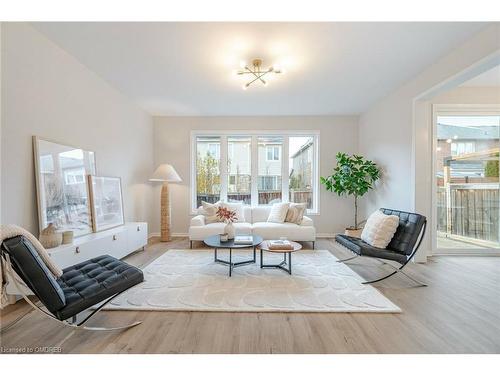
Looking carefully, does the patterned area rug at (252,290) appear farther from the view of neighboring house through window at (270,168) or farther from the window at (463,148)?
the window at (463,148)

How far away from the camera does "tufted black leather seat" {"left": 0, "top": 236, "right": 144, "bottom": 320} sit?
1.56 m

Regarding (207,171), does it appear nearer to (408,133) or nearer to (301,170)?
(301,170)

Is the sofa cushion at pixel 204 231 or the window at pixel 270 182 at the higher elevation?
the window at pixel 270 182

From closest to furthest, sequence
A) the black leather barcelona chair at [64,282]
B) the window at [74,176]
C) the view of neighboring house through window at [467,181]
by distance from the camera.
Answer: the black leather barcelona chair at [64,282] < the window at [74,176] < the view of neighboring house through window at [467,181]

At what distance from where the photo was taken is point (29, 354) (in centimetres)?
160

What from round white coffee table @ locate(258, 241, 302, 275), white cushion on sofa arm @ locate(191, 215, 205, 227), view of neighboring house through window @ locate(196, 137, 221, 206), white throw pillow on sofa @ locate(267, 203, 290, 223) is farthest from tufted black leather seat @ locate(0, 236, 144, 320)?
view of neighboring house through window @ locate(196, 137, 221, 206)

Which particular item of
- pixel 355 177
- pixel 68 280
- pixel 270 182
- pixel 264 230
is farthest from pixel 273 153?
pixel 68 280

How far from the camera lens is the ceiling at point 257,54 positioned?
239 centimetres

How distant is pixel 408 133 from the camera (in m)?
3.69

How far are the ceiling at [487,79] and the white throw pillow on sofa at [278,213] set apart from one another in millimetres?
3429

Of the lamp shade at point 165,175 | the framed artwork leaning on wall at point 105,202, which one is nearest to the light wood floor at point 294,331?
the framed artwork leaning on wall at point 105,202

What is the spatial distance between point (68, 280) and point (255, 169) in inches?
160
